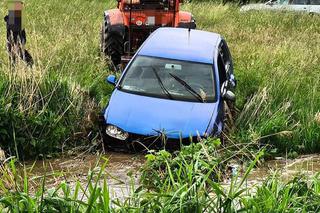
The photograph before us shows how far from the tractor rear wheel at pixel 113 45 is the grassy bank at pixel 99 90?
15.9 inches

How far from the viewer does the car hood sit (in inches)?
282

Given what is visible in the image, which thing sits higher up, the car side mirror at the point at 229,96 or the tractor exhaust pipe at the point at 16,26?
the tractor exhaust pipe at the point at 16,26

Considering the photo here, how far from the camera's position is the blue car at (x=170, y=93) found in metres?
7.21

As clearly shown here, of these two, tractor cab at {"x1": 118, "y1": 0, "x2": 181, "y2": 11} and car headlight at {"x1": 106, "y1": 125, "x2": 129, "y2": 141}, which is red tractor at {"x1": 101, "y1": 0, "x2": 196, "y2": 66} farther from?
car headlight at {"x1": 106, "y1": 125, "x2": 129, "y2": 141}

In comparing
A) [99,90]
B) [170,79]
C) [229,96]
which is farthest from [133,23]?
[229,96]

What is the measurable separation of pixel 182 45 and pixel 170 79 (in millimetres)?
915

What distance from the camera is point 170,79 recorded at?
8086 mm

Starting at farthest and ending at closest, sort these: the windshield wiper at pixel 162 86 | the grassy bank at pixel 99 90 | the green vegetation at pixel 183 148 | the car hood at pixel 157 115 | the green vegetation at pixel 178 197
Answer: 1. the windshield wiper at pixel 162 86
2. the grassy bank at pixel 99 90
3. the car hood at pixel 157 115
4. the green vegetation at pixel 183 148
5. the green vegetation at pixel 178 197

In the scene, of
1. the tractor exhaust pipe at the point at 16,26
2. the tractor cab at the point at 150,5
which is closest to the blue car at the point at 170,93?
the tractor exhaust pipe at the point at 16,26

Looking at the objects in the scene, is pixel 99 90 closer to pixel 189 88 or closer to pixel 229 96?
pixel 189 88

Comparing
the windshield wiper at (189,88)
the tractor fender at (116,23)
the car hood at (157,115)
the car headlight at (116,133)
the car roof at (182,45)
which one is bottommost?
the car headlight at (116,133)

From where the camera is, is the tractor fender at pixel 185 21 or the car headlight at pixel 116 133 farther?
the tractor fender at pixel 185 21

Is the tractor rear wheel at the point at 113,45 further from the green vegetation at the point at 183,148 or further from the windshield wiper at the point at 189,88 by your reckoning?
the windshield wiper at the point at 189,88

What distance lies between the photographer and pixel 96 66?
10.3 m
